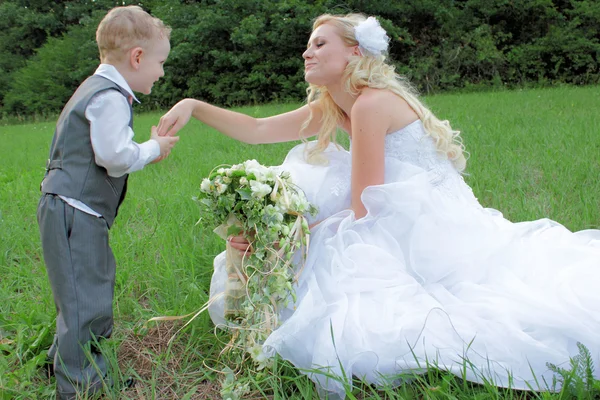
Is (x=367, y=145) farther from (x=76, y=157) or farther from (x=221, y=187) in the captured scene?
(x=76, y=157)

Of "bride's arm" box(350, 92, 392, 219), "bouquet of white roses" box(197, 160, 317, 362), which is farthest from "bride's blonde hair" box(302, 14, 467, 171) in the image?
"bouquet of white roses" box(197, 160, 317, 362)

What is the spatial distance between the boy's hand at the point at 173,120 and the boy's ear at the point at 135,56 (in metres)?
0.34

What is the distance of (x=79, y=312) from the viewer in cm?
209

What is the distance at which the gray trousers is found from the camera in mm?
2055

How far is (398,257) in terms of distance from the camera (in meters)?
2.49

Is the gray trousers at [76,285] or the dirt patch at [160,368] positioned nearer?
the gray trousers at [76,285]

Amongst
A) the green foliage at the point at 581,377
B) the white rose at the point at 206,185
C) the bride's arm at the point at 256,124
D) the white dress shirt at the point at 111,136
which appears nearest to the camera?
the green foliage at the point at 581,377

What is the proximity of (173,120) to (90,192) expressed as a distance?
66cm

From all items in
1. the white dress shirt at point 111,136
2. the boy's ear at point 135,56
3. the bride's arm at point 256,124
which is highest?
the boy's ear at point 135,56

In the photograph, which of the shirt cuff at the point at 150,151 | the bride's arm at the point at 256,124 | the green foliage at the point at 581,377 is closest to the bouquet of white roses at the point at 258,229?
the shirt cuff at the point at 150,151

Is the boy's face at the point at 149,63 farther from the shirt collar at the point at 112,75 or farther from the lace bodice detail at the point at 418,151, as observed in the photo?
the lace bodice detail at the point at 418,151

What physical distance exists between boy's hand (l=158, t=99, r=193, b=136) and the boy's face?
253mm

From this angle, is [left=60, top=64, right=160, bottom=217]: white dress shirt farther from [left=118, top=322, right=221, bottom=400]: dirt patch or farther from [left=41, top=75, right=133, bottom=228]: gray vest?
[left=118, top=322, right=221, bottom=400]: dirt patch

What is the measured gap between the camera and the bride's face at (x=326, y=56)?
279cm
